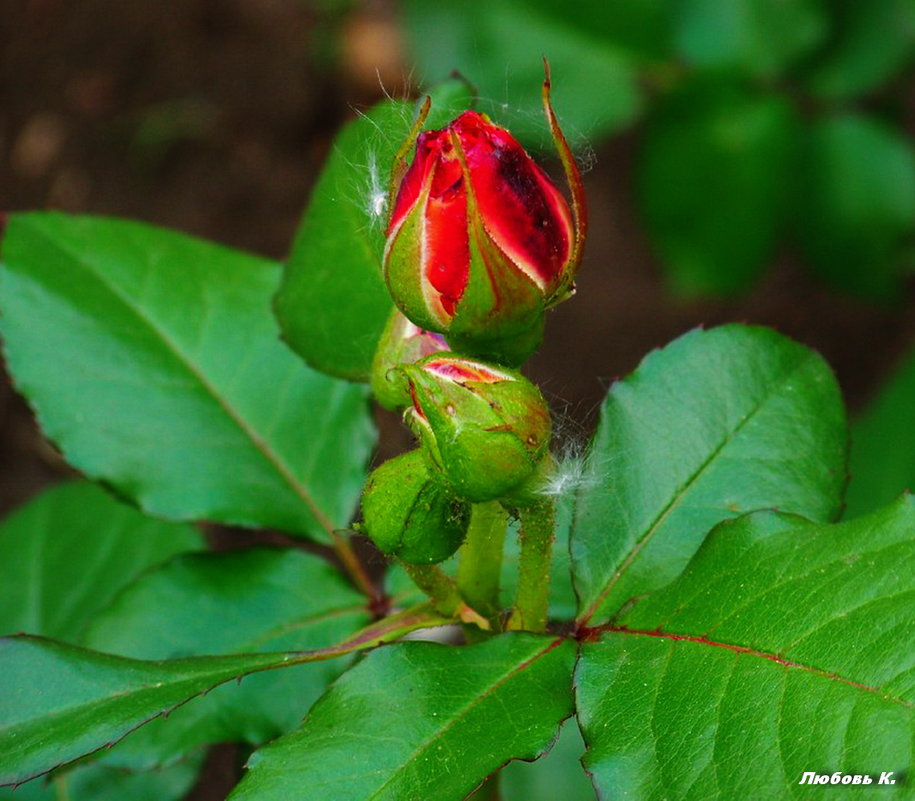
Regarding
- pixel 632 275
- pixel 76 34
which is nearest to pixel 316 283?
pixel 632 275

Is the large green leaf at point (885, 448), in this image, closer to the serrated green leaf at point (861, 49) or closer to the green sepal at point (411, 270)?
the serrated green leaf at point (861, 49)

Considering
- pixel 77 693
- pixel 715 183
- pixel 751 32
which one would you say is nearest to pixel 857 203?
pixel 715 183

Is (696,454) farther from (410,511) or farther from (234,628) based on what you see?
(234,628)

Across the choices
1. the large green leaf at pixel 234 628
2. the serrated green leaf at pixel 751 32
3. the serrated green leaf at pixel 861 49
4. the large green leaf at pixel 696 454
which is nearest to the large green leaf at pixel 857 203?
the serrated green leaf at pixel 861 49

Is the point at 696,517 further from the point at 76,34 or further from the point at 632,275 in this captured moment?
the point at 76,34

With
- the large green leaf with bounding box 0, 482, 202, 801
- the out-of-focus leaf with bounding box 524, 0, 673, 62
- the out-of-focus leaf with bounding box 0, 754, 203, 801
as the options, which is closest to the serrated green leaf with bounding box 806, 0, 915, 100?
the out-of-focus leaf with bounding box 524, 0, 673, 62

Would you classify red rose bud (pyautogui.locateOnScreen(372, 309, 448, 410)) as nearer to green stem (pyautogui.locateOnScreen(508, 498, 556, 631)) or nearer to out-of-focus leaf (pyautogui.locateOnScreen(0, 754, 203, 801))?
green stem (pyautogui.locateOnScreen(508, 498, 556, 631))

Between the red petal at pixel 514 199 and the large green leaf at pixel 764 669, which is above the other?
the red petal at pixel 514 199
